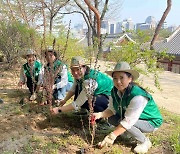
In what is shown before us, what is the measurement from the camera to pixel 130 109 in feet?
8.17

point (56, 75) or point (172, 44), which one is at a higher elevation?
point (172, 44)

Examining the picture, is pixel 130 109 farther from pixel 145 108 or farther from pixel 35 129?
pixel 35 129

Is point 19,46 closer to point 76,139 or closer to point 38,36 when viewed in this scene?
point 38,36

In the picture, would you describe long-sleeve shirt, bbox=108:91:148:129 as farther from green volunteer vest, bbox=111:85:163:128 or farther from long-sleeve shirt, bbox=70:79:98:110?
long-sleeve shirt, bbox=70:79:98:110

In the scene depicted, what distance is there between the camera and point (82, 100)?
2930 mm

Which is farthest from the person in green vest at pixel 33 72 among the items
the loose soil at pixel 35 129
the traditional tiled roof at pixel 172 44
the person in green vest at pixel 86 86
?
the traditional tiled roof at pixel 172 44

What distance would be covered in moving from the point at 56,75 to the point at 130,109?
4.64 ft

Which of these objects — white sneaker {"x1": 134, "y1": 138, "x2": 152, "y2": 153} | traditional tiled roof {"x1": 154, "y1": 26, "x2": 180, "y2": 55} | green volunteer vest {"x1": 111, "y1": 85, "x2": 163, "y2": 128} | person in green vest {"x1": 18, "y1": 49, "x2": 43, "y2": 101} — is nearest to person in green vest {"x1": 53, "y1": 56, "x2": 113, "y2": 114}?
green volunteer vest {"x1": 111, "y1": 85, "x2": 163, "y2": 128}

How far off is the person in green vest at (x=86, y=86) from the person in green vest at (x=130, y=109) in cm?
26

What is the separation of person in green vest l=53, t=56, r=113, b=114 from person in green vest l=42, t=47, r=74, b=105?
0.35 m

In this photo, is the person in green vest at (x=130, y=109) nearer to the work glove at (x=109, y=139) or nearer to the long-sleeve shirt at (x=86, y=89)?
the work glove at (x=109, y=139)

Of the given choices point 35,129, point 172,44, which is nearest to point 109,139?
point 35,129

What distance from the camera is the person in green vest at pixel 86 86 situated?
278cm

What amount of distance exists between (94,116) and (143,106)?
1.73 feet
